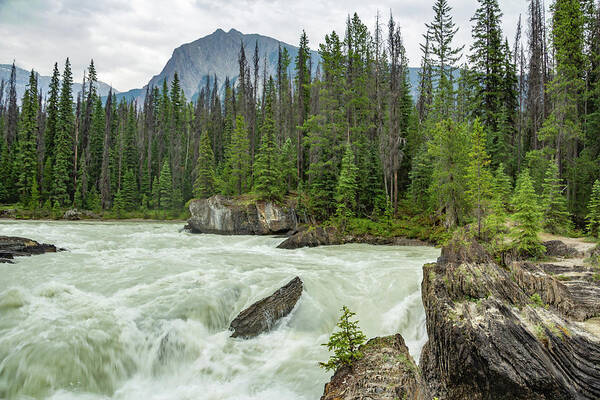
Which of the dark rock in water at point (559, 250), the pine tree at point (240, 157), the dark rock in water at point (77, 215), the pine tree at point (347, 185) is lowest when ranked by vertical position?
the dark rock in water at point (559, 250)

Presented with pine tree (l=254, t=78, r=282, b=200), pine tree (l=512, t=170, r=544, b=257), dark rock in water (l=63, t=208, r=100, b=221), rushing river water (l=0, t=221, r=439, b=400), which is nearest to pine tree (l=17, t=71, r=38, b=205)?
dark rock in water (l=63, t=208, r=100, b=221)

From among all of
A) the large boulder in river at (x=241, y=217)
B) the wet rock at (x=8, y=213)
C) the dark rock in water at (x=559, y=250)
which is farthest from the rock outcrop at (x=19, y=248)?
the wet rock at (x=8, y=213)

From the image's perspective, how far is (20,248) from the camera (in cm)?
1425

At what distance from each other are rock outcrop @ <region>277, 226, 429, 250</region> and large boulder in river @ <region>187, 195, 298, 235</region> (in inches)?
173

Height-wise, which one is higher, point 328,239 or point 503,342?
point 503,342

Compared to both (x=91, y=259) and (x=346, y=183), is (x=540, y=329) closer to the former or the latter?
(x=91, y=259)

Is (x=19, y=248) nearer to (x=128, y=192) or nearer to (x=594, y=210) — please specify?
(x=594, y=210)

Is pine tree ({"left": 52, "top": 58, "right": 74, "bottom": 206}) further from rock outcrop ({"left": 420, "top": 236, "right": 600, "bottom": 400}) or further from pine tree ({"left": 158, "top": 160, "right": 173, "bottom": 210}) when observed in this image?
rock outcrop ({"left": 420, "top": 236, "right": 600, "bottom": 400})

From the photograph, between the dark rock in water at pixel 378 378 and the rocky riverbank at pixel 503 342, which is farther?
the rocky riverbank at pixel 503 342

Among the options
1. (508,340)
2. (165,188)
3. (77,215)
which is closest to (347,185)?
(508,340)

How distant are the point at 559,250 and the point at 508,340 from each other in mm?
9474

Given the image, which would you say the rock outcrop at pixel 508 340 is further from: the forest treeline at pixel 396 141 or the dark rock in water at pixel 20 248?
the dark rock in water at pixel 20 248

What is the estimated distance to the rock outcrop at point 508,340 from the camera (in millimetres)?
4215

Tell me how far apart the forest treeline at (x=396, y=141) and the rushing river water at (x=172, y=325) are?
7030 millimetres
